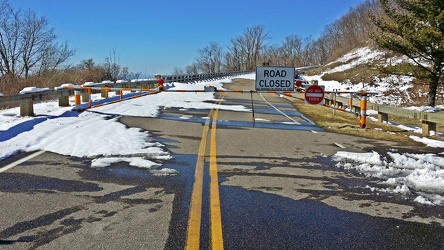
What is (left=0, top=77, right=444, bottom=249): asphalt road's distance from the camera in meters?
3.43

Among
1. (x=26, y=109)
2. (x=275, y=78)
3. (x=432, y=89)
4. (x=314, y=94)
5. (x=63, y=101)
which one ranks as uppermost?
(x=275, y=78)

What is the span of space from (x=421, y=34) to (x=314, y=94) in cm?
976

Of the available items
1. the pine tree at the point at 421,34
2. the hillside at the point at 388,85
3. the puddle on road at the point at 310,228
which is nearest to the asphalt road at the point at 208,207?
the puddle on road at the point at 310,228

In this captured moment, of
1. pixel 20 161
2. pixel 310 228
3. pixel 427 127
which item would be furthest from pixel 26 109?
pixel 427 127

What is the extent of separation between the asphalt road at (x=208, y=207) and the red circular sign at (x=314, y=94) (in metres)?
5.21

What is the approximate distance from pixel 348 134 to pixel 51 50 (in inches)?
1393

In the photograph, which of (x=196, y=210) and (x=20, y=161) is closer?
(x=196, y=210)

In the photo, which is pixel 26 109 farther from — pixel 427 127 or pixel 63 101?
pixel 427 127

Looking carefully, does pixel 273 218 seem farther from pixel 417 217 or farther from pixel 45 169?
pixel 45 169

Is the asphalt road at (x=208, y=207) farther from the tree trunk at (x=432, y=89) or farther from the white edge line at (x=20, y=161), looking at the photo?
the tree trunk at (x=432, y=89)

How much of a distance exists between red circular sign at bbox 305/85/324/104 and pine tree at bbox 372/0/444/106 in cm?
938

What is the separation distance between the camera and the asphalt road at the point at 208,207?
3426 mm

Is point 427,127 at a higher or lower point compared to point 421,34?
lower

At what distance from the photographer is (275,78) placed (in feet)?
40.7
